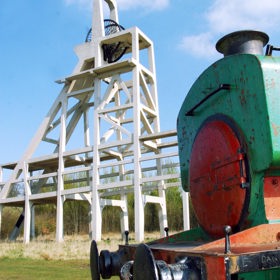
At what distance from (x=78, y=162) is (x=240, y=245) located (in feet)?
59.1

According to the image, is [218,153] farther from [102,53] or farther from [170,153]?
[102,53]

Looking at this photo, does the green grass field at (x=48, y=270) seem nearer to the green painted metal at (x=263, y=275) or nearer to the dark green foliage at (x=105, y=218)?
the green painted metal at (x=263, y=275)

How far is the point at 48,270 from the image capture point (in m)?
9.29

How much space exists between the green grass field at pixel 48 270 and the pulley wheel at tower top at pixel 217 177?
4966 mm

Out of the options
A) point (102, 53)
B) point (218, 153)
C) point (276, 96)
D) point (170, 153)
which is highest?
point (102, 53)

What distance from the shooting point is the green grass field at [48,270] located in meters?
8.21

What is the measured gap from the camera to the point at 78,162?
20266 millimetres

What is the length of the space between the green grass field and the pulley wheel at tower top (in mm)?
4966

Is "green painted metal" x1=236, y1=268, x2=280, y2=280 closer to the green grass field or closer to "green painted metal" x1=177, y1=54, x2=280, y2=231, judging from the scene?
"green painted metal" x1=177, y1=54, x2=280, y2=231

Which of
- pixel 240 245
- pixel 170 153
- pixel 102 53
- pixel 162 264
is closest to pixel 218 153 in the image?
pixel 240 245

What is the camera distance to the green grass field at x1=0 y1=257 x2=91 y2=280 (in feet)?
26.9

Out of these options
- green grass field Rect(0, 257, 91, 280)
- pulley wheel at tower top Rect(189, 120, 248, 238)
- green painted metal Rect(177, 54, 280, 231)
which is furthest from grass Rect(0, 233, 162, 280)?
green painted metal Rect(177, 54, 280, 231)

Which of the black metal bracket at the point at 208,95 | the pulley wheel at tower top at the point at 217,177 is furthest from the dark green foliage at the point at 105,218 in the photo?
the pulley wheel at tower top at the point at 217,177

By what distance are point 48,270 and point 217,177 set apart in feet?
23.2
